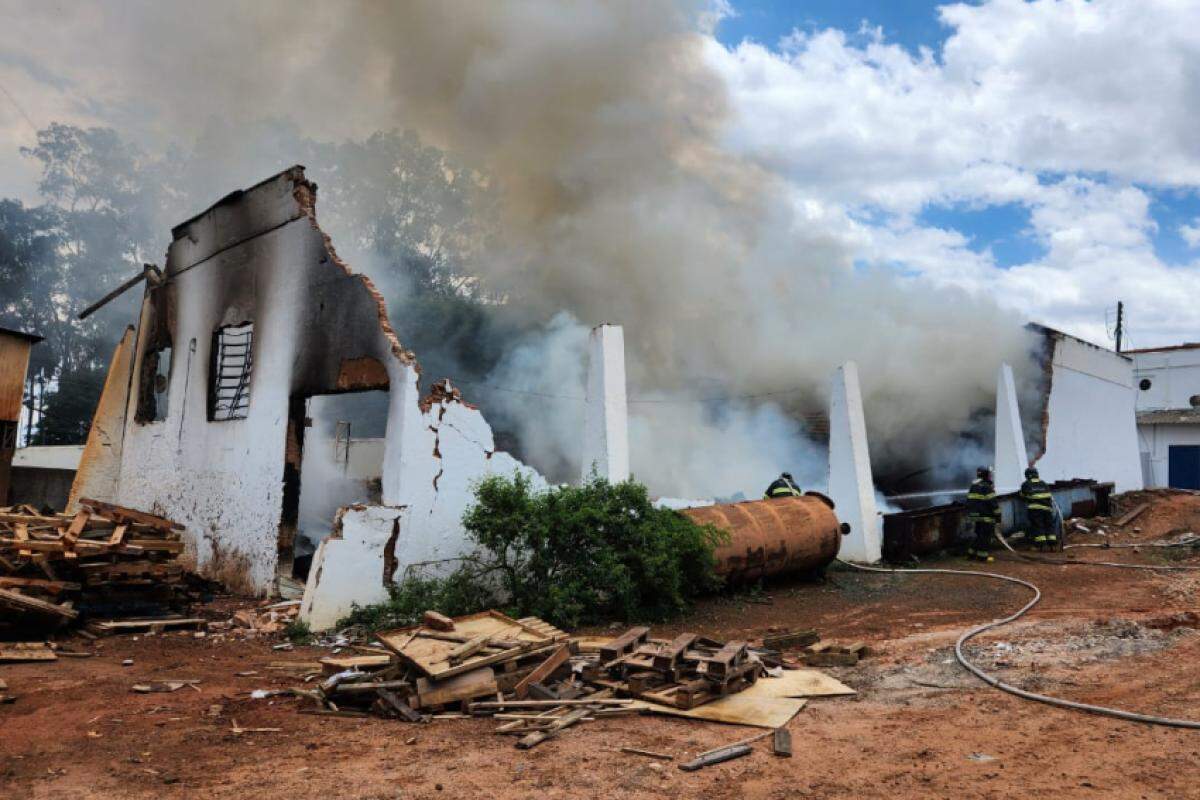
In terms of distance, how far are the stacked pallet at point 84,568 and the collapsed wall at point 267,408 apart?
4.71 ft

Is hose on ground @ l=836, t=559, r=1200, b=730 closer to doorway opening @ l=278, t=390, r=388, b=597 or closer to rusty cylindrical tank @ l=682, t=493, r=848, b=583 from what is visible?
rusty cylindrical tank @ l=682, t=493, r=848, b=583

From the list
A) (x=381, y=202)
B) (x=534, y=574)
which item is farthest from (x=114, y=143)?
(x=534, y=574)

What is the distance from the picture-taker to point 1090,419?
19.0 metres

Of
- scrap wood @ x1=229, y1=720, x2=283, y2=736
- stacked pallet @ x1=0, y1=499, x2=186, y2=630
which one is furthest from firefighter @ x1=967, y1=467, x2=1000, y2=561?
stacked pallet @ x1=0, y1=499, x2=186, y2=630

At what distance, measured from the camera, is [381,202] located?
2661 cm

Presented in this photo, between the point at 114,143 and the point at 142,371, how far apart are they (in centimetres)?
1948

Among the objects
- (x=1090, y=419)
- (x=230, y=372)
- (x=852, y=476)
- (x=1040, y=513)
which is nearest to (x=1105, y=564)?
(x=1040, y=513)

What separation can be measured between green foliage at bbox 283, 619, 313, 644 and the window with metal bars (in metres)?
3.93

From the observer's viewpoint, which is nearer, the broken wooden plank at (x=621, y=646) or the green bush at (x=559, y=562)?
the broken wooden plank at (x=621, y=646)

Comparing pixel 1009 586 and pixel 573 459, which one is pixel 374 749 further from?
pixel 573 459

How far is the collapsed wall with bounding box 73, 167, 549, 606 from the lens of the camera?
26.6 ft

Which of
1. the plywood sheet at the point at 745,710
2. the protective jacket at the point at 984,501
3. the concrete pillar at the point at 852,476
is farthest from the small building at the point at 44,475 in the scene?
the protective jacket at the point at 984,501

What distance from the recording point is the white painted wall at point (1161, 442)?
25.0 meters

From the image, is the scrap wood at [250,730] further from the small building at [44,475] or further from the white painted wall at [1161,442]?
the white painted wall at [1161,442]
